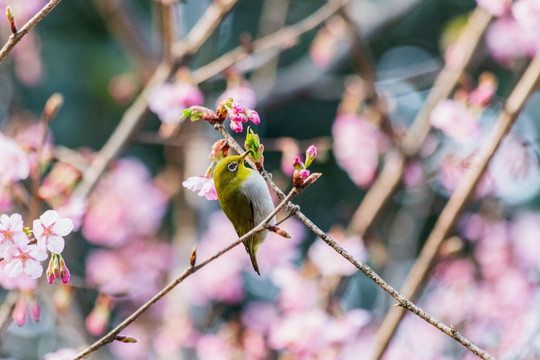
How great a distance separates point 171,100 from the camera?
6.89ft

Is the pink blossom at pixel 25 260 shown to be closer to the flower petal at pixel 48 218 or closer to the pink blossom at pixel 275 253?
the flower petal at pixel 48 218

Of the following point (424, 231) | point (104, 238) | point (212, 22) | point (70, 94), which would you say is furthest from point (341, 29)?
point (70, 94)

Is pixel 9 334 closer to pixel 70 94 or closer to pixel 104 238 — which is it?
pixel 104 238

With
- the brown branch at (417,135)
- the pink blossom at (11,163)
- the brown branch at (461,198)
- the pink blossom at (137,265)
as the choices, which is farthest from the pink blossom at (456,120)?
the pink blossom at (137,265)

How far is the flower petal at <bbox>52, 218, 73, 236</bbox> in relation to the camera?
1029mm

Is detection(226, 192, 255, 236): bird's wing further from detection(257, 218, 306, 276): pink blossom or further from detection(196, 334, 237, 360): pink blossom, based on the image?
detection(257, 218, 306, 276): pink blossom

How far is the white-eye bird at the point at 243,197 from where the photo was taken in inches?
51.4

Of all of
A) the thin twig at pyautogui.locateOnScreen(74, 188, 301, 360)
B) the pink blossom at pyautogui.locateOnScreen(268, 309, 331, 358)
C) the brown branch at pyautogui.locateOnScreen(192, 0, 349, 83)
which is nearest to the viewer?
→ the thin twig at pyautogui.locateOnScreen(74, 188, 301, 360)

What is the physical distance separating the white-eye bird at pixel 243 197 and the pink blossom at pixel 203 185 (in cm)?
4

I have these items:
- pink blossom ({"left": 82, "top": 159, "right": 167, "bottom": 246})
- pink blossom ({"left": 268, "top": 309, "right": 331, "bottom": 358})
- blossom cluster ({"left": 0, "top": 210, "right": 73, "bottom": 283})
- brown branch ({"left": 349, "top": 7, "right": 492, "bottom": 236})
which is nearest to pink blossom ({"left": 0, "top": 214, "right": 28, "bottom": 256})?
blossom cluster ({"left": 0, "top": 210, "right": 73, "bottom": 283})

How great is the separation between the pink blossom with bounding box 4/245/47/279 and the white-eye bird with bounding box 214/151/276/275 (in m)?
0.42

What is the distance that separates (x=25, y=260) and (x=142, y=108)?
4.05ft

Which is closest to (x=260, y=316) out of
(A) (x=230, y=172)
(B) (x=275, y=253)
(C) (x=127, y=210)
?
(B) (x=275, y=253)

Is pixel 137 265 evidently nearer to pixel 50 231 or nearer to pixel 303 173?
pixel 50 231
